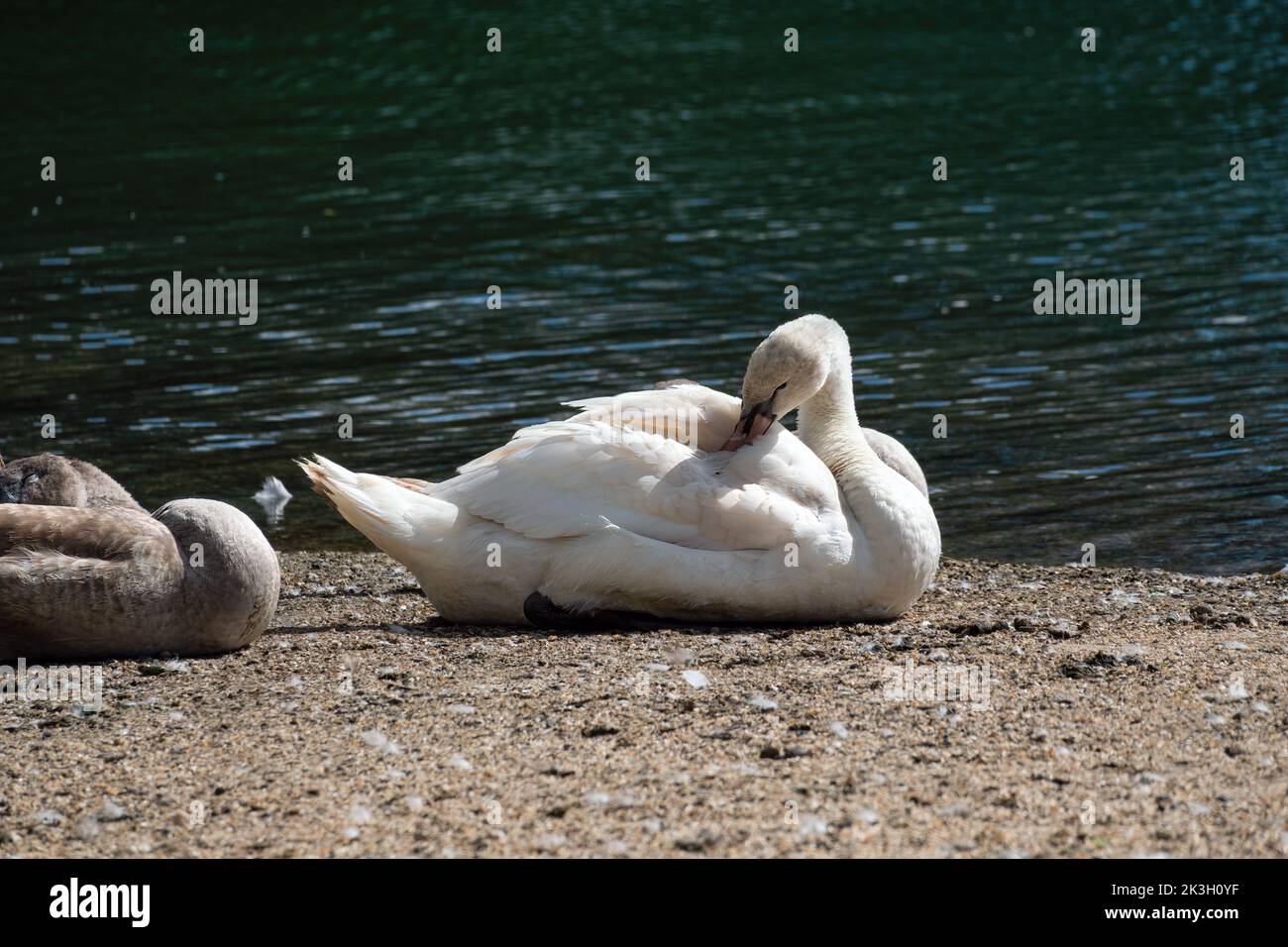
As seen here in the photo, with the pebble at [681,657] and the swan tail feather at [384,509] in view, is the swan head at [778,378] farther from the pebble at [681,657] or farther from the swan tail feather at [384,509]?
the swan tail feather at [384,509]

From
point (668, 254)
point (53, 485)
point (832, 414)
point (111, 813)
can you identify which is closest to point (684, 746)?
point (111, 813)

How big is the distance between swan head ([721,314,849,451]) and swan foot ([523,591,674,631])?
1.18 metres

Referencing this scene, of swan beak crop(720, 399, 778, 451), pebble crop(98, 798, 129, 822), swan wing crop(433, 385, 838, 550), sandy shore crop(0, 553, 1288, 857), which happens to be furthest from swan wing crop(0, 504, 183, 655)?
swan beak crop(720, 399, 778, 451)

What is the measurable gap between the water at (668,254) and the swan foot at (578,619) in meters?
3.86

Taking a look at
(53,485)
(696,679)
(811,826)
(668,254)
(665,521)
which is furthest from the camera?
(668,254)

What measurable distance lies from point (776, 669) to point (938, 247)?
1659 centimetres

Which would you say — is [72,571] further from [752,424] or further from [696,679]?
[752,424]

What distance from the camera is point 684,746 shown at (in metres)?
6.74

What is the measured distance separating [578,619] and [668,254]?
48.6 feet

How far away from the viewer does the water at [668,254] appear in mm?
14508

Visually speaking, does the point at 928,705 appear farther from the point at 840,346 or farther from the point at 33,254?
the point at 33,254

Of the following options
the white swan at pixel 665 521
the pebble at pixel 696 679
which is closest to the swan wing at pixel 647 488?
the white swan at pixel 665 521

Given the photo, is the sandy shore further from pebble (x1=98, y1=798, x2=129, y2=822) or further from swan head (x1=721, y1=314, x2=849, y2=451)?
swan head (x1=721, y1=314, x2=849, y2=451)

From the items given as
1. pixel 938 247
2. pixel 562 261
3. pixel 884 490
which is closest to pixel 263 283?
pixel 562 261
